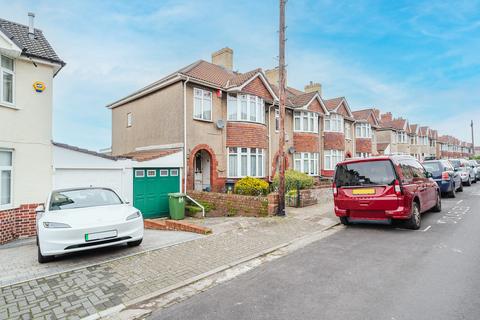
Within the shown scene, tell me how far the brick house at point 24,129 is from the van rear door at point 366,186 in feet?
30.5

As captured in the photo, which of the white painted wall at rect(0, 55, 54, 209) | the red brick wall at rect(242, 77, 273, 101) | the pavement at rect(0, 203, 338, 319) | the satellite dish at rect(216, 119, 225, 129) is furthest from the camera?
the red brick wall at rect(242, 77, 273, 101)

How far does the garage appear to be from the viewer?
9656mm

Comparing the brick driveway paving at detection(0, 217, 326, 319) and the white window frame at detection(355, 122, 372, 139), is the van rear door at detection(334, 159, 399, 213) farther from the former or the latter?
the white window frame at detection(355, 122, 372, 139)

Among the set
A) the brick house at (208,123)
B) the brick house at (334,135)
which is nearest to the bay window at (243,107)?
the brick house at (208,123)

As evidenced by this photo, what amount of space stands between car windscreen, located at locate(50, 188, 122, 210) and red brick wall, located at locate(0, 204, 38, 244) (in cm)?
272

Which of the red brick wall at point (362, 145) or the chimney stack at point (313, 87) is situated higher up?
the chimney stack at point (313, 87)

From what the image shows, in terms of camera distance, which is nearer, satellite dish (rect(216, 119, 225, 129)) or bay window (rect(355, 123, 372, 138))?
satellite dish (rect(216, 119, 225, 129))

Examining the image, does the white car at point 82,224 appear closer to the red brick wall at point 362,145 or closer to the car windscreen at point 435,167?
the car windscreen at point 435,167

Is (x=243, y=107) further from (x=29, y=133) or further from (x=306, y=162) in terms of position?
(x=29, y=133)

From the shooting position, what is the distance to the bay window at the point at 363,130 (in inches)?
1104

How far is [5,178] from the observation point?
8055 mm

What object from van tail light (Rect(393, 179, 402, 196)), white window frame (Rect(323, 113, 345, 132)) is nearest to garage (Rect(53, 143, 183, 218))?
van tail light (Rect(393, 179, 402, 196))

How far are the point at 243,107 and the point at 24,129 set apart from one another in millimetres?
10342

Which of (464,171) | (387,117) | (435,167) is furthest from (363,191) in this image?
(387,117)
